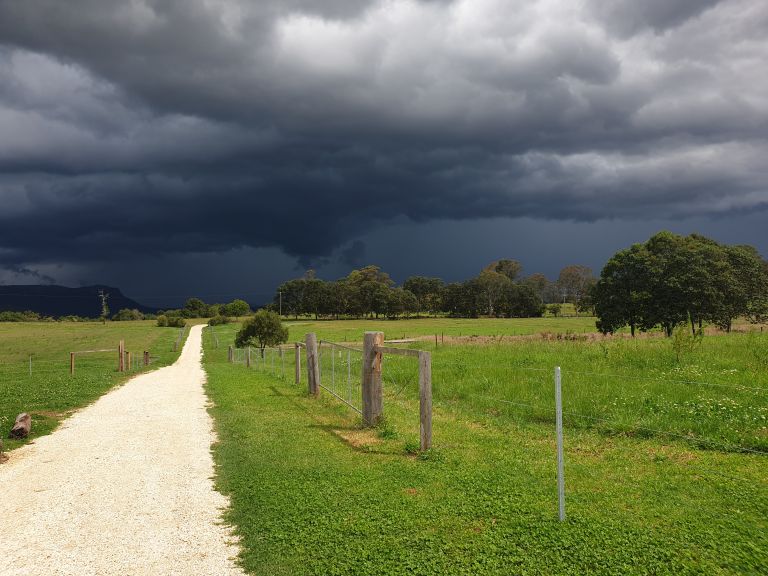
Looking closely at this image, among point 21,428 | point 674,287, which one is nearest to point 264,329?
point 21,428

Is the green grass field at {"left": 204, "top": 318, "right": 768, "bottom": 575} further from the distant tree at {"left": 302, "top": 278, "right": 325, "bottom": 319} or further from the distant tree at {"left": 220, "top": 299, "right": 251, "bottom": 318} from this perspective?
the distant tree at {"left": 220, "top": 299, "right": 251, "bottom": 318}

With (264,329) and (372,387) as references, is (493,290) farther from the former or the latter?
(372,387)

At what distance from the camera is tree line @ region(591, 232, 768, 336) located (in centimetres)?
5034

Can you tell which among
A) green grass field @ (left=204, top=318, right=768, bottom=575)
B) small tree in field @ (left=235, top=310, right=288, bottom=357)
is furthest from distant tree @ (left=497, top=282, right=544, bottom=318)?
green grass field @ (left=204, top=318, right=768, bottom=575)

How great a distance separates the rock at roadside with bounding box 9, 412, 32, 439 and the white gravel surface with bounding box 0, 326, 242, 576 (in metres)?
0.49

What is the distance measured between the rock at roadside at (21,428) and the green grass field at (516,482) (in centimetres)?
475

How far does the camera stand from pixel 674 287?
50.5 m

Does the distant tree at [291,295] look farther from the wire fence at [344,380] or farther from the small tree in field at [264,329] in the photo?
the wire fence at [344,380]

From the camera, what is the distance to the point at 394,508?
24.7 feet

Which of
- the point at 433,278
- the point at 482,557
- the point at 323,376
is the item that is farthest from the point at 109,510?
the point at 433,278

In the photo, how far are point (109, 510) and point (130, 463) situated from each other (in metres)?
2.98

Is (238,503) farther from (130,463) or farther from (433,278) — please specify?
(433,278)

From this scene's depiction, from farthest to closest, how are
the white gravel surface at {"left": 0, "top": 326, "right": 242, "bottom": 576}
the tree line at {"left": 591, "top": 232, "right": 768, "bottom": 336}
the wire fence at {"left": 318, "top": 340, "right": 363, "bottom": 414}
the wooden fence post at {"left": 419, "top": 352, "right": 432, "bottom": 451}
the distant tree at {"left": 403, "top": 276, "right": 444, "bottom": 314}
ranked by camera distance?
the distant tree at {"left": 403, "top": 276, "right": 444, "bottom": 314}
the tree line at {"left": 591, "top": 232, "right": 768, "bottom": 336}
the wire fence at {"left": 318, "top": 340, "right": 363, "bottom": 414}
the wooden fence post at {"left": 419, "top": 352, "right": 432, "bottom": 451}
the white gravel surface at {"left": 0, "top": 326, "right": 242, "bottom": 576}

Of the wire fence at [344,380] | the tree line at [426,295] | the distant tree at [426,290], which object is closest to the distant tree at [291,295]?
the tree line at [426,295]
